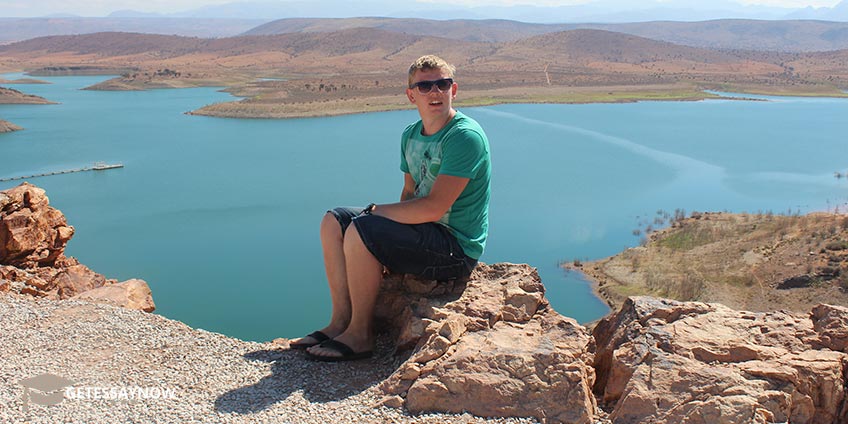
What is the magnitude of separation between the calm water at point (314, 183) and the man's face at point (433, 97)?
10.6m

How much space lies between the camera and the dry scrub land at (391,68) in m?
56.8

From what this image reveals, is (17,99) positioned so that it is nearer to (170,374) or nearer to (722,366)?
(170,374)

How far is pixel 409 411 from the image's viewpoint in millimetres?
3773

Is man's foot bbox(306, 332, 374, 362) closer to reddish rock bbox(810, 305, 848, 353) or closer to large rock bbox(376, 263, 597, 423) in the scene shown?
large rock bbox(376, 263, 597, 423)

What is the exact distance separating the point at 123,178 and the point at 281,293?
15490 millimetres

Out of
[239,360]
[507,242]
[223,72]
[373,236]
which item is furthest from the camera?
[223,72]

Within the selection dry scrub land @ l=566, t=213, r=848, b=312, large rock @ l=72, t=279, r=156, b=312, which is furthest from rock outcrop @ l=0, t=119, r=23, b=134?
large rock @ l=72, t=279, r=156, b=312

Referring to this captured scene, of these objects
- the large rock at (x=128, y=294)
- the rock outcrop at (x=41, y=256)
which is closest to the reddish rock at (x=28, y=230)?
the rock outcrop at (x=41, y=256)

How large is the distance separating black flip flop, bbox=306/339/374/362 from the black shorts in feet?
1.85

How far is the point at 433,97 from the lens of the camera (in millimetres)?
4309

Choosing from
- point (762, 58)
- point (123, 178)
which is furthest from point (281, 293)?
point (762, 58)

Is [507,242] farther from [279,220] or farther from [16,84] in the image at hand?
[16,84]

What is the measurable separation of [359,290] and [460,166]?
0.98 meters

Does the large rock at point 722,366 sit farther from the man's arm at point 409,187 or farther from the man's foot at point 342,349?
the man's arm at point 409,187
